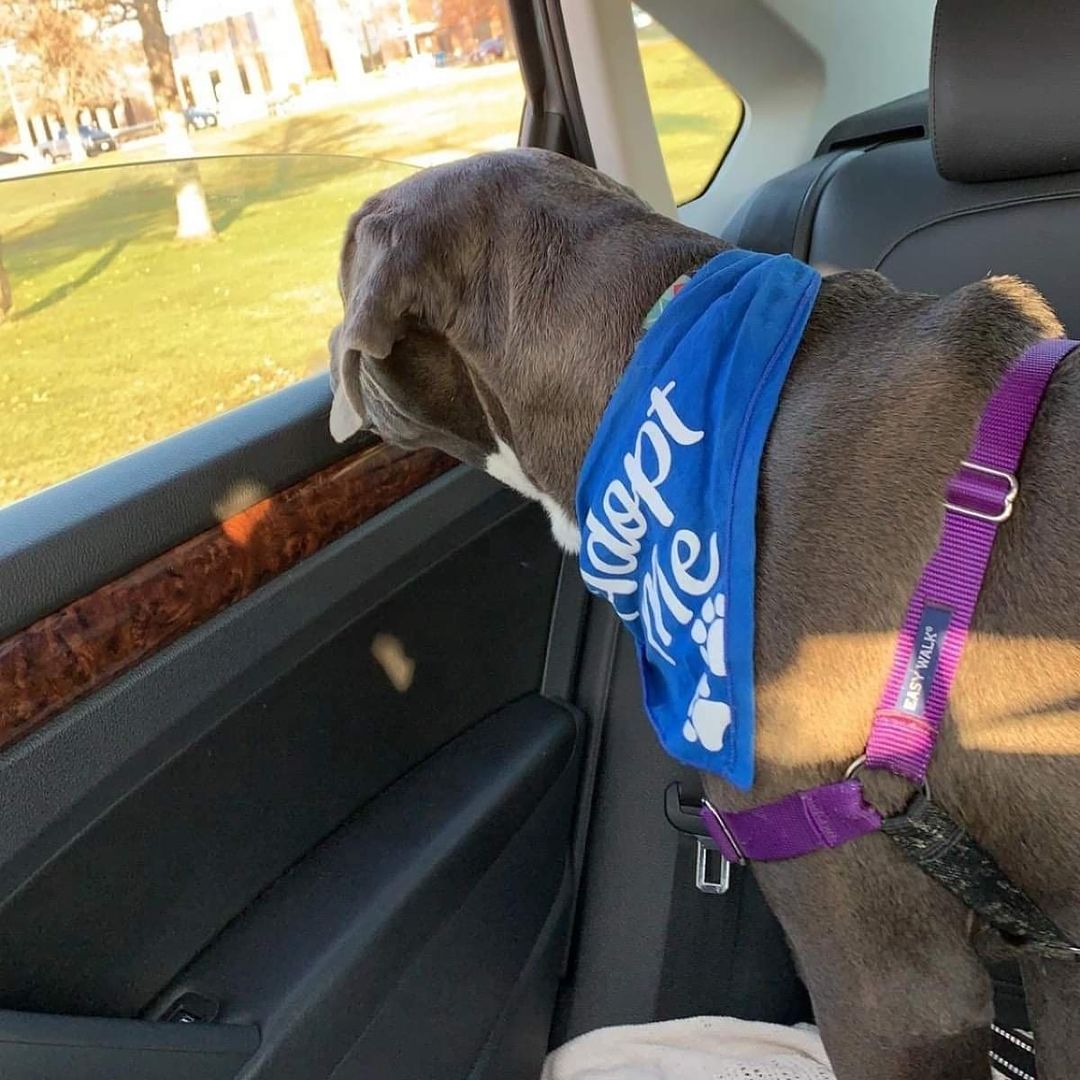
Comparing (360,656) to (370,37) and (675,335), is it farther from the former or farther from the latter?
(370,37)

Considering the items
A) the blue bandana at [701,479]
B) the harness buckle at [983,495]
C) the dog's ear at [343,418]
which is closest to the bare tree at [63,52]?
the dog's ear at [343,418]

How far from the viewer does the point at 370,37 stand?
2303 mm

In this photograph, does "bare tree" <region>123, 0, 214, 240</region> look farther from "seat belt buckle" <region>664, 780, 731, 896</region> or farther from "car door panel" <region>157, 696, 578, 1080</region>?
"seat belt buckle" <region>664, 780, 731, 896</region>

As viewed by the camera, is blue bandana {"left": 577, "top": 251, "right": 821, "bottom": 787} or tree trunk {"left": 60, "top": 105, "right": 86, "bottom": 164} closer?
blue bandana {"left": 577, "top": 251, "right": 821, "bottom": 787}

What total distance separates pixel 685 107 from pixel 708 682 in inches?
80.3

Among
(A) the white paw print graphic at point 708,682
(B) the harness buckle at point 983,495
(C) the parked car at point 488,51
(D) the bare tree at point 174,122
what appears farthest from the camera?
(C) the parked car at point 488,51

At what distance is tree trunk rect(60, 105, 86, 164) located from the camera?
1.70 metres

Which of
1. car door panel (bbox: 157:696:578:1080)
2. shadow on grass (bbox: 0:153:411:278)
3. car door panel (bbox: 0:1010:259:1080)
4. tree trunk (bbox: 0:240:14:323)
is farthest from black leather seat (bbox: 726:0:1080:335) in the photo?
car door panel (bbox: 0:1010:259:1080)

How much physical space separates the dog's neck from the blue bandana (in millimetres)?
58

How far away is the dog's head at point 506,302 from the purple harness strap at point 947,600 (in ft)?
1.53

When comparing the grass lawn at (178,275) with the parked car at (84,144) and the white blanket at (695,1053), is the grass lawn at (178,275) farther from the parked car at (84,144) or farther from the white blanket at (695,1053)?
the white blanket at (695,1053)

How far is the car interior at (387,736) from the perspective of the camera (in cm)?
138

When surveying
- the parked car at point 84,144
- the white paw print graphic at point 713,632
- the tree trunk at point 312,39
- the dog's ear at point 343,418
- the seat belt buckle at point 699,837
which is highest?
the tree trunk at point 312,39

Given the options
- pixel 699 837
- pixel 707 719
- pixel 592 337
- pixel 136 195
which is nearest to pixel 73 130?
pixel 136 195
